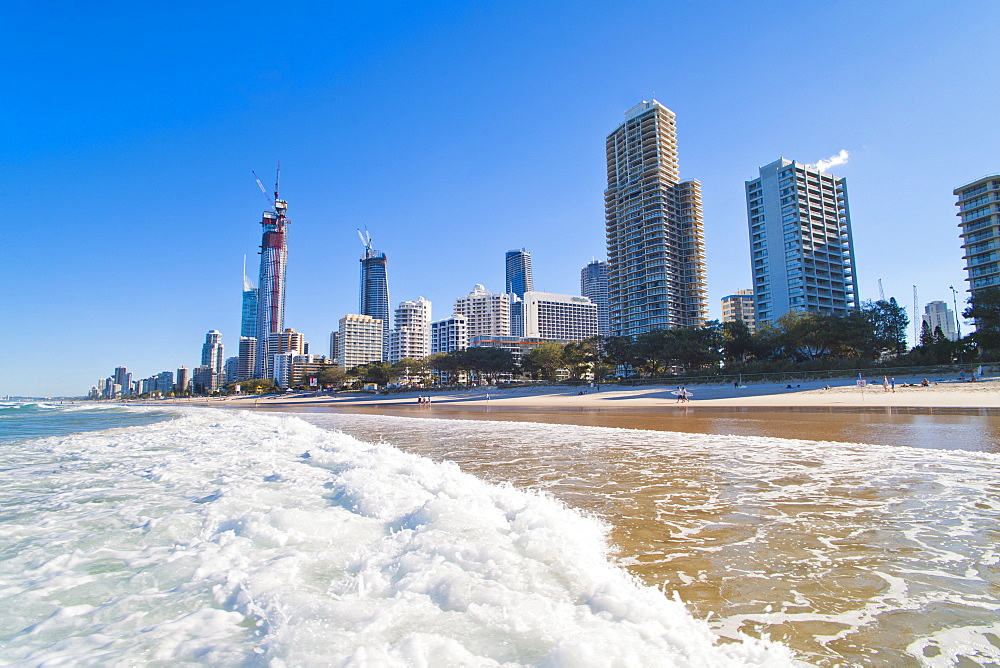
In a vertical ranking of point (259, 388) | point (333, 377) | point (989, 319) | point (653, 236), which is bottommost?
point (259, 388)

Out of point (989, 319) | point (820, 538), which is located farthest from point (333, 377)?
point (820, 538)

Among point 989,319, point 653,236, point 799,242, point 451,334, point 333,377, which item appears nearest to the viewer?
point 989,319

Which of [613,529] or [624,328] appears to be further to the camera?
[624,328]

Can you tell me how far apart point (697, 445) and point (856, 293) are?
125 m

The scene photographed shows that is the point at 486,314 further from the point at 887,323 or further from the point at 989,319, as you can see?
the point at 989,319

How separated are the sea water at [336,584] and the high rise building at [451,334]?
168939mm

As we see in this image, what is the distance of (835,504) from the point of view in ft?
21.0

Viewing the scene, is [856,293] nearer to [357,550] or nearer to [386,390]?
[386,390]

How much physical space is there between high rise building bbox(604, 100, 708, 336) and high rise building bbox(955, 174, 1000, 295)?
4471 centimetres

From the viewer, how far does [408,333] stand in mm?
188125

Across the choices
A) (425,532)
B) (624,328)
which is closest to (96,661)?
(425,532)

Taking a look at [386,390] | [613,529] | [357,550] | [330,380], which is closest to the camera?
[357,550]

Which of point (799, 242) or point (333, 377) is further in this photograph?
point (333, 377)

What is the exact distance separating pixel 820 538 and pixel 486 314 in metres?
187
